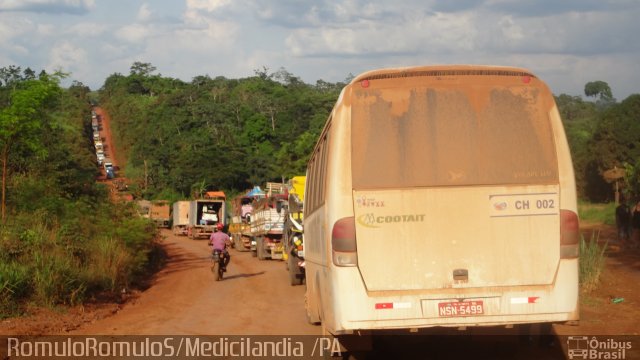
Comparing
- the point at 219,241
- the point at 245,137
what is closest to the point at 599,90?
the point at 245,137

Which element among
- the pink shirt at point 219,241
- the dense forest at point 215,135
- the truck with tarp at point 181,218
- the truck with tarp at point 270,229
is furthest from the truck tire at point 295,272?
the dense forest at point 215,135

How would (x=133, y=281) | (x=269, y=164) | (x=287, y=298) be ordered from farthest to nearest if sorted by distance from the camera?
1. (x=269, y=164)
2. (x=133, y=281)
3. (x=287, y=298)

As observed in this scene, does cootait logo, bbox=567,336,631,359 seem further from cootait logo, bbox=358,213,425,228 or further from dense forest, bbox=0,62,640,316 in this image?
dense forest, bbox=0,62,640,316

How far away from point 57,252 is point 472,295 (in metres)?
10.0

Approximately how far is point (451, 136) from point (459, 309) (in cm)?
157

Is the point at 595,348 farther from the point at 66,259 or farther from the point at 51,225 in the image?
the point at 51,225

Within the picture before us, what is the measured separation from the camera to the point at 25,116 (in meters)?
17.3

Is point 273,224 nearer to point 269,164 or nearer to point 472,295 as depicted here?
point 472,295

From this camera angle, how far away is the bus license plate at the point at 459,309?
684 cm

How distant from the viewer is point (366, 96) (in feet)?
23.5

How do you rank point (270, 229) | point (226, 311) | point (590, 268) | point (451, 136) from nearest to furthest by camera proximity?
point (451, 136), point (590, 268), point (226, 311), point (270, 229)

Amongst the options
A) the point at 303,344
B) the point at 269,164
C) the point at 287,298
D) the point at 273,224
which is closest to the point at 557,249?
the point at 303,344

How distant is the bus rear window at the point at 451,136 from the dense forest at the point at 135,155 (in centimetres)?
780

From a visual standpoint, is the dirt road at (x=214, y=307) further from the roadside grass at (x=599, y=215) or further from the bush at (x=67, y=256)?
the roadside grass at (x=599, y=215)
